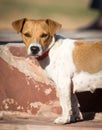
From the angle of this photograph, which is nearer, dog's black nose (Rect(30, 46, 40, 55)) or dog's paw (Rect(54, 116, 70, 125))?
dog's black nose (Rect(30, 46, 40, 55))

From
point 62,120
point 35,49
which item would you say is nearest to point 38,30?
point 35,49

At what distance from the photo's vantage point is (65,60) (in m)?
6.76

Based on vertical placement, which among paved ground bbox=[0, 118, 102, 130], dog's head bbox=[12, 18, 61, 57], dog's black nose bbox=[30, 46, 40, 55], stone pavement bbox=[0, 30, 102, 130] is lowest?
paved ground bbox=[0, 118, 102, 130]

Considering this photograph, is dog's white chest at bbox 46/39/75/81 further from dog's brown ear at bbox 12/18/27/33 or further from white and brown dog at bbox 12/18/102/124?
dog's brown ear at bbox 12/18/27/33

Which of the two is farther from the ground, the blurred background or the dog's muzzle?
the dog's muzzle

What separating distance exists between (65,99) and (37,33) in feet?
3.01

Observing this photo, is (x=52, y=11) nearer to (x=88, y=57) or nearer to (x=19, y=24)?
(x=19, y=24)

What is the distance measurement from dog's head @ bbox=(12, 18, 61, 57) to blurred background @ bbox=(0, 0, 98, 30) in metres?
15.7

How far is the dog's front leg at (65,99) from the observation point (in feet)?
22.1

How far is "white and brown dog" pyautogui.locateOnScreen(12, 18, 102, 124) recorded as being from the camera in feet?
22.0

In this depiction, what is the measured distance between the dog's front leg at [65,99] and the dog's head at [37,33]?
489mm

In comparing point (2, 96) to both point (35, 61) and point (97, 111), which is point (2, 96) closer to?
point (35, 61)

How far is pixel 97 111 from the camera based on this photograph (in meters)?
7.39

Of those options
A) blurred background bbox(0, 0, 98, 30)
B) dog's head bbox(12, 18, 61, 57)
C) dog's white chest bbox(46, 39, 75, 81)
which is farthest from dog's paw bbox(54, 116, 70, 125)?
blurred background bbox(0, 0, 98, 30)
